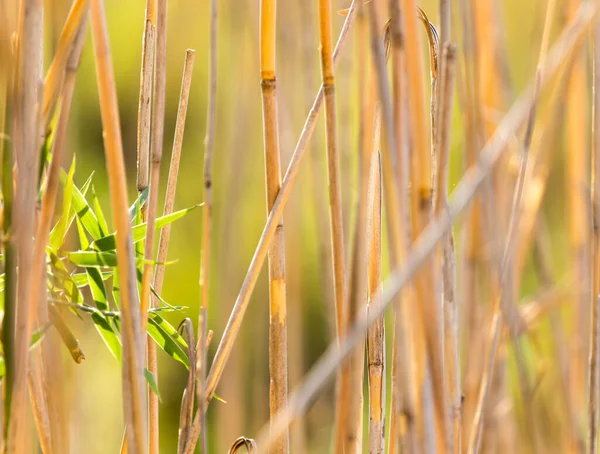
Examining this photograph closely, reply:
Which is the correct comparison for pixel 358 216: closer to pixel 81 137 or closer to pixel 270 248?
pixel 270 248

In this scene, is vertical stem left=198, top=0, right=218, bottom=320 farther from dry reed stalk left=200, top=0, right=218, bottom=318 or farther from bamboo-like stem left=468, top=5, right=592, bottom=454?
bamboo-like stem left=468, top=5, right=592, bottom=454

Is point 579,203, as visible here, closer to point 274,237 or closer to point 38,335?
point 274,237

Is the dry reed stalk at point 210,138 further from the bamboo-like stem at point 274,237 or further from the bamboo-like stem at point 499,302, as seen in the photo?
the bamboo-like stem at point 499,302

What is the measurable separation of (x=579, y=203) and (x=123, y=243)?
442 mm

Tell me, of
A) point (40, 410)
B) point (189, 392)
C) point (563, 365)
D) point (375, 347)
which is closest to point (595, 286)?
point (563, 365)

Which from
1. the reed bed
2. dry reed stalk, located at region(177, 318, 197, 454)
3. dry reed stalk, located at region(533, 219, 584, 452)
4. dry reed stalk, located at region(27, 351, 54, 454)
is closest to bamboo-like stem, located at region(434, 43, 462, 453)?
the reed bed

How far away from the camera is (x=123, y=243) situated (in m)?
0.50

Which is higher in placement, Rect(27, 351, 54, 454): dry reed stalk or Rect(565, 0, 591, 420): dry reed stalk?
Rect(565, 0, 591, 420): dry reed stalk

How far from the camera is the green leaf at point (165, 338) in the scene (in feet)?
2.12

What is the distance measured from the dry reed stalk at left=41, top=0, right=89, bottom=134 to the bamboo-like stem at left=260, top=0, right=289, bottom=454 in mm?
172

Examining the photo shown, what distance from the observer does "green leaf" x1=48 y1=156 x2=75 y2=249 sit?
58cm

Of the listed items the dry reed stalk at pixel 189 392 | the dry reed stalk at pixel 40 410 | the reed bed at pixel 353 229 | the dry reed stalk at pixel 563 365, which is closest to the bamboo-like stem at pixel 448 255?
the reed bed at pixel 353 229

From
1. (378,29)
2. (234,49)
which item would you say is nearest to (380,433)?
(378,29)

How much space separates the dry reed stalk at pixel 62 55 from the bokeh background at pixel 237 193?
1.21 ft
